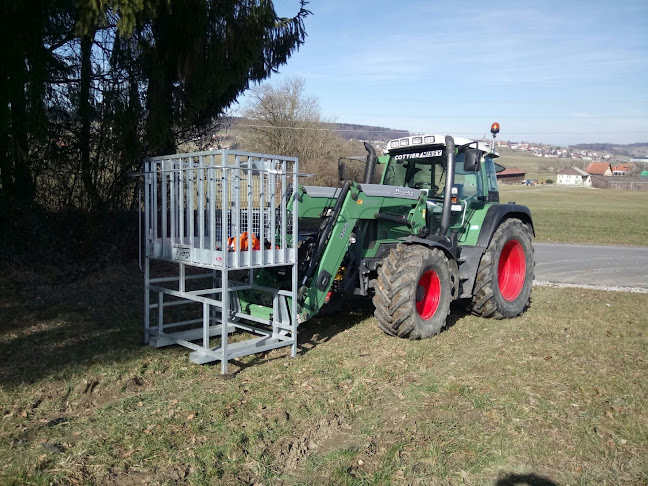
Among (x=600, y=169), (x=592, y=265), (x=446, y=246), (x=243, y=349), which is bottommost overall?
(x=592, y=265)

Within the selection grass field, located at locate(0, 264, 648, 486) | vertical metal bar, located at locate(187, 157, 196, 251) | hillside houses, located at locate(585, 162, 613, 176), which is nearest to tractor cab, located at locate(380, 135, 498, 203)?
grass field, located at locate(0, 264, 648, 486)

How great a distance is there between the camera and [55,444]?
4.06 meters

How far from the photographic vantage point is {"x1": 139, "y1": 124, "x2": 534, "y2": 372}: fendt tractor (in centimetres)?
575

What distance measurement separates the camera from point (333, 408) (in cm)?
484

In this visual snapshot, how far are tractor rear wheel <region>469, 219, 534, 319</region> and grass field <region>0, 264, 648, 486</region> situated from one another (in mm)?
457

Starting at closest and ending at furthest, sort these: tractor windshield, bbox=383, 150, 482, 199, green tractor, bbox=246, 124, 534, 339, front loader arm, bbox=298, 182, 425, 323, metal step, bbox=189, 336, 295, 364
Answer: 1. metal step, bbox=189, 336, 295, 364
2. front loader arm, bbox=298, 182, 425, 323
3. green tractor, bbox=246, 124, 534, 339
4. tractor windshield, bbox=383, 150, 482, 199

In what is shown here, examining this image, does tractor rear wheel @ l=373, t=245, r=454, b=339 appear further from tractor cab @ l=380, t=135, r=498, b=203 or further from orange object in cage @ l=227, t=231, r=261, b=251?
orange object in cage @ l=227, t=231, r=261, b=251

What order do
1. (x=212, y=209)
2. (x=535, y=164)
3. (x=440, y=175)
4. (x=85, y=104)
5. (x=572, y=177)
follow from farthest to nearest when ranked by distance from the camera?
(x=535, y=164) < (x=572, y=177) < (x=85, y=104) < (x=440, y=175) < (x=212, y=209)

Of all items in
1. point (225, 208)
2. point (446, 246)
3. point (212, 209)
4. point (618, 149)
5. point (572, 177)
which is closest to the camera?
point (212, 209)

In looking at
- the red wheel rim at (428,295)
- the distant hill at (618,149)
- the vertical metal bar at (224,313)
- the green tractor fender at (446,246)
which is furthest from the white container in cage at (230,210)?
the distant hill at (618,149)

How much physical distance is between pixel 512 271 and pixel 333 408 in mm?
5136

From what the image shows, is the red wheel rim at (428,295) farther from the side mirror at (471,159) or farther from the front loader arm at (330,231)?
the side mirror at (471,159)

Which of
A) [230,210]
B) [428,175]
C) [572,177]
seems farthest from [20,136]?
[572,177]

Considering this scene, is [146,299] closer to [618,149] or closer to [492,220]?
[492,220]
